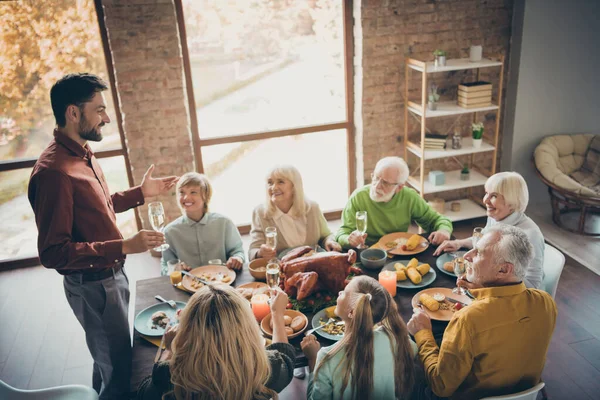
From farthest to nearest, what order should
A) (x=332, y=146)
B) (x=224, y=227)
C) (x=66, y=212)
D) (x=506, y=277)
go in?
1. (x=332, y=146)
2. (x=224, y=227)
3. (x=66, y=212)
4. (x=506, y=277)

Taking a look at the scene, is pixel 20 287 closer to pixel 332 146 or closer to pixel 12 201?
pixel 12 201

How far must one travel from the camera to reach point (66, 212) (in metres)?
2.55

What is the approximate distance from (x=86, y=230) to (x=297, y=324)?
1175 mm

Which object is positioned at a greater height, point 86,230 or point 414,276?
point 86,230

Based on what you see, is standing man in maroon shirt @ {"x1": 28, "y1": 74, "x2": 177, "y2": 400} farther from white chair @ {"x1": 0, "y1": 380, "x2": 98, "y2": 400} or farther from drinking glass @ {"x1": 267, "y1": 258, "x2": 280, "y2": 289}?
drinking glass @ {"x1": 267, "y1": 258, "x2": 280, "y2": 289}

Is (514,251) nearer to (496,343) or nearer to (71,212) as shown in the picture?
(496,343)

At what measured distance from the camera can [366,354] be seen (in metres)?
2.01

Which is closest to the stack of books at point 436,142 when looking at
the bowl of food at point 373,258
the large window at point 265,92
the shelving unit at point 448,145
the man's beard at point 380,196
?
the shelving unit at point 448,145

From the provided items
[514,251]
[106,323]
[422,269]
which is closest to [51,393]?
[106,323]

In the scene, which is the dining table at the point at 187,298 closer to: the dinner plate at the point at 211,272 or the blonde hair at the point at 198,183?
the dinner plate at the point at 211,272

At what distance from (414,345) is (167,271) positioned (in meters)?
1.59

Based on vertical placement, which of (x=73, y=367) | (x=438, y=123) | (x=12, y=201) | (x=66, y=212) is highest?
(x=66, y=212)

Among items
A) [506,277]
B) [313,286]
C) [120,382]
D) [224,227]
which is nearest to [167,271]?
[224,227]

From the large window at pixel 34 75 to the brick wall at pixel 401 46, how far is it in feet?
7.79
